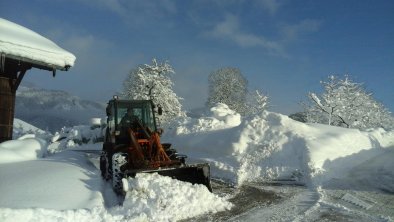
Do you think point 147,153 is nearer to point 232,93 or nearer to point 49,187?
point 49,187

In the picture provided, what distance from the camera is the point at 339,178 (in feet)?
43.4

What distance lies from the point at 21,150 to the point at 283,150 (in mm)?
9836

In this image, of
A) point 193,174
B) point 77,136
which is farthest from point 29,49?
point 77,136

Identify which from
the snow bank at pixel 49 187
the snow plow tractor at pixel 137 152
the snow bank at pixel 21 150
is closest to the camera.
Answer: the snow bank at pixel 49 187

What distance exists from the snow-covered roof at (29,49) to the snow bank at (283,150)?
6.93 metres

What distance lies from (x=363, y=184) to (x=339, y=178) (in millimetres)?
941

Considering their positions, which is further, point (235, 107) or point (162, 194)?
point (235, 107)

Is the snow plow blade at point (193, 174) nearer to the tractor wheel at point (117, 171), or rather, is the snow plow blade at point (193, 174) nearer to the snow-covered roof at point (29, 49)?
the tractor wheel at point (117, 171)

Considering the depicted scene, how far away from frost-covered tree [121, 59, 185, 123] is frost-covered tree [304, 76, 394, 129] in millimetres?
15412

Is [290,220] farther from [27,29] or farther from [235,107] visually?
[235,107]

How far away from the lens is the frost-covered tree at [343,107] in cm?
3186

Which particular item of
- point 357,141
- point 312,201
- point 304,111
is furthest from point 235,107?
point 312,201

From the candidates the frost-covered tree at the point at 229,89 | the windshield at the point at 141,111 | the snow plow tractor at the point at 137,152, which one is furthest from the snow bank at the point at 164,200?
the frost-covered tree at the point at 229,89

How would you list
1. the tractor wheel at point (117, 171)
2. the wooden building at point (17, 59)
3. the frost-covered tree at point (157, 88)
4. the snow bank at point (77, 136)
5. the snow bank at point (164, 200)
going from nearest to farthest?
the snow bank at point (164, 200) < the tractor wheel at point (117, 171) < the wooden building at point (17, 59) < the snow bank at point (77, 136) < the frost-covered tree at point (157, 88)
